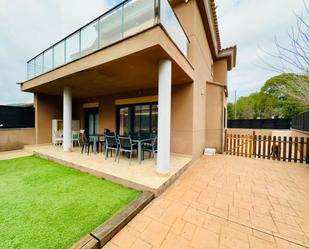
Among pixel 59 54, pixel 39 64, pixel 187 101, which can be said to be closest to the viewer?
pixel 187 101

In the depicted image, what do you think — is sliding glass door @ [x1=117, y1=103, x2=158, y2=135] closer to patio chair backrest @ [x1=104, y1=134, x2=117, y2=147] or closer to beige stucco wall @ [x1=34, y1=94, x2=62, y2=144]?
patio chair backrest @ [x1=104, y1=134, x2=117, y2=147]

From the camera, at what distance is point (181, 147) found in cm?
545

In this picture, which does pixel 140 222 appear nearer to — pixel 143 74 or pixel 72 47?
pixel 143 74

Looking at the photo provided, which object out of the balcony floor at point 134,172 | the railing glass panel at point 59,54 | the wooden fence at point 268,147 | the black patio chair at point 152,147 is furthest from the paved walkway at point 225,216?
the railing glass panel at point 59,54

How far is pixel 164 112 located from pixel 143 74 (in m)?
1.97

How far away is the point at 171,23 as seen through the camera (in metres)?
3.66

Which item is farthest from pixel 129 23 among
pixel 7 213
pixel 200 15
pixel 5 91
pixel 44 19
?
pixel 5 91

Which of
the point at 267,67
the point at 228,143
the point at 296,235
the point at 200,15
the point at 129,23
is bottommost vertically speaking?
the point at 296,235

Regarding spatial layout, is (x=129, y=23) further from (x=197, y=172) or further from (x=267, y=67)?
(x=197, y=172)

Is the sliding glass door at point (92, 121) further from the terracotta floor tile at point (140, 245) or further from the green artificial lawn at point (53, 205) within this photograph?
the terracotta floor tile at point (140, 245)

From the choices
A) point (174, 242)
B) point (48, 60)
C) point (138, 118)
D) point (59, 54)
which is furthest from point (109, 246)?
point (48, 60)

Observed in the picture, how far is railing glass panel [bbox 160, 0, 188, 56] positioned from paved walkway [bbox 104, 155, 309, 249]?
3679mm

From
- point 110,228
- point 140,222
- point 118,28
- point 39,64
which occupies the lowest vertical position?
point 140,222

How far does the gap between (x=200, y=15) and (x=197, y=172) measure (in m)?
5.84
